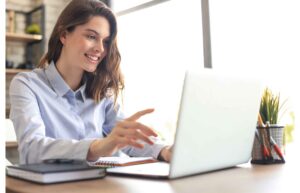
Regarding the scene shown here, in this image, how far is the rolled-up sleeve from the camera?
1.02m

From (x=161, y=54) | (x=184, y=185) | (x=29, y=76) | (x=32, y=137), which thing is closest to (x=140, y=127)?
(x=184, y=185)

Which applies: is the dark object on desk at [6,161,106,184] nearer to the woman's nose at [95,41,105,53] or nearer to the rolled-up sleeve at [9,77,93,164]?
the rolled-up sleeve at [9,77,93,164]

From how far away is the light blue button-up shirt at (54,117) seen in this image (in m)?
1.08

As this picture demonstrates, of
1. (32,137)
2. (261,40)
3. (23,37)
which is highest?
(23,37)

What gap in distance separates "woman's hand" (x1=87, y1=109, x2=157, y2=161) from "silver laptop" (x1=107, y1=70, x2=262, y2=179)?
3.0 inches

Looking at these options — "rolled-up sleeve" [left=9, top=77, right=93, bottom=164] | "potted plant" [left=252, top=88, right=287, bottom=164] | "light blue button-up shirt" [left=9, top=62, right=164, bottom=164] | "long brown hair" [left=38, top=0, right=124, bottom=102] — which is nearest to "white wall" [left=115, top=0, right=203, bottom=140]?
"long brown hair" [left=38, top=0, right=124, bottom=102]

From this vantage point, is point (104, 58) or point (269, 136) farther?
point (104, 58)

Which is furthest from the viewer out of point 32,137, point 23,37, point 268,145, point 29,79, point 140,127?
point 23,37

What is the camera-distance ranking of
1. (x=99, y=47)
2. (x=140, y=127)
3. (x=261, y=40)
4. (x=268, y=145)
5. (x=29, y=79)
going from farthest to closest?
(x=261, y=40) < (x=99, y=47) < (x=29, y=79) < (x=268, y=145) < (x=140, y=127)

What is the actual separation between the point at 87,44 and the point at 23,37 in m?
2.47

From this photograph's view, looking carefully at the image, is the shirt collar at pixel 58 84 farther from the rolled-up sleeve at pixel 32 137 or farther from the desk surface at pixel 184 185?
the desk surface at pixel 184 185

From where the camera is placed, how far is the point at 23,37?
12.2ft

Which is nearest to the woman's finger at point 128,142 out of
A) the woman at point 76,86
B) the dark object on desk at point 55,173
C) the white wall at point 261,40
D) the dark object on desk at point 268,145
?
the dark object on desk at point 55,173

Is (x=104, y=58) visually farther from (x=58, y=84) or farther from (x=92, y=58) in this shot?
(x=58, y=84)
